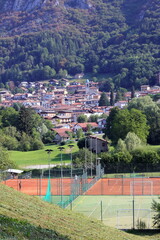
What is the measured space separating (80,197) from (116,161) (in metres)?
15.1

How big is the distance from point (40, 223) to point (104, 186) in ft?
76.2

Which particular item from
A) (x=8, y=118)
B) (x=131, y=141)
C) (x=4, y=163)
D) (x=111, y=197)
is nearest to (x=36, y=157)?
(x=131, y=141)

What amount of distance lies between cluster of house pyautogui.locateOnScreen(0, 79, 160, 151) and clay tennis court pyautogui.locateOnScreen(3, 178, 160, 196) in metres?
73.5

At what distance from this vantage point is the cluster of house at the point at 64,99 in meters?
130

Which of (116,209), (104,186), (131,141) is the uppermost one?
(116,209)

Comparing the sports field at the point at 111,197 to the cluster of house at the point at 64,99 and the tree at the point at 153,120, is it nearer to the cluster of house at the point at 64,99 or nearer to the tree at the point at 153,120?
the tree at the point at 153,120

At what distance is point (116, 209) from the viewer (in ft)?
96.2

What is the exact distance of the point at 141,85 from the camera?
548ft

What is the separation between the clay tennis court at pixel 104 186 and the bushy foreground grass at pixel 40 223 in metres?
13.6

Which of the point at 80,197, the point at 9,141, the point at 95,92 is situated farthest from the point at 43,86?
the point at 80,197

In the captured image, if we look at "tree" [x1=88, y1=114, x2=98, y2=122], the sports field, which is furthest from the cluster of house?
the sports field

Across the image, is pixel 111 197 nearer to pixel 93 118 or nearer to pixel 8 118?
pixel 8 118

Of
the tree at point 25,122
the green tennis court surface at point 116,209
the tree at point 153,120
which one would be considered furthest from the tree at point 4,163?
the tree at point 25,122

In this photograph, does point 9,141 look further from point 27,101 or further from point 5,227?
point 27,101
